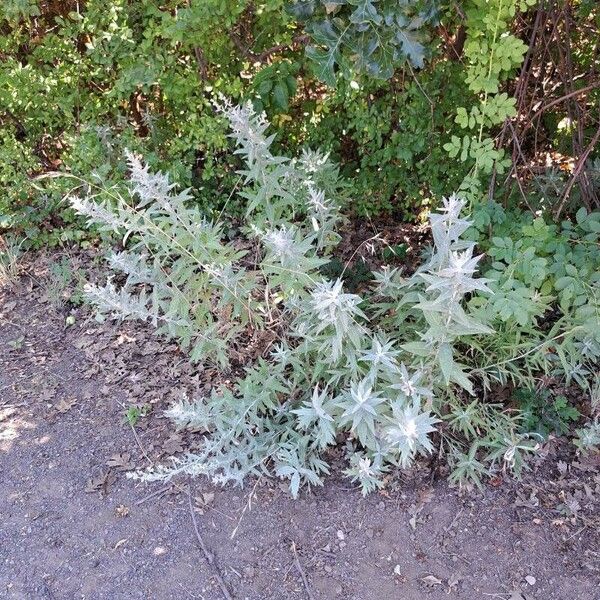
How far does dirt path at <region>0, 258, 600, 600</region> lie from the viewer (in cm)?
231

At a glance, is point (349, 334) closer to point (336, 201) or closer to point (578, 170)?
point (336, 201)

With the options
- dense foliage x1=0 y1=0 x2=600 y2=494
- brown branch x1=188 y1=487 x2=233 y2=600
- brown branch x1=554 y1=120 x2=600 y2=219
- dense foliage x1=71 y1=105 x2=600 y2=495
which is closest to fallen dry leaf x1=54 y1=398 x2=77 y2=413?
dense foliage x1=0 y1=0 x2=600 y2=494

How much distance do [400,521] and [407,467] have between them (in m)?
0.22

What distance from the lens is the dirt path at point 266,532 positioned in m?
2.31

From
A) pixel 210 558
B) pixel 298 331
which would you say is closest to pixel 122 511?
pixel 210 558

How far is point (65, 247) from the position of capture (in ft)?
13.3

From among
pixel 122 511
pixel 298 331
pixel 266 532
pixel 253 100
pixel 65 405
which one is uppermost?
pixel 253 100

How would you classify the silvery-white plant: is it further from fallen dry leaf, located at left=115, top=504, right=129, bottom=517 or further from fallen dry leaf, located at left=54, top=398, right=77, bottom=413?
fallen dry leaf, located at left=54, top=398, right=77, bottom=413

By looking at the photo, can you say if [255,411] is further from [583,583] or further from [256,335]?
[583,583]

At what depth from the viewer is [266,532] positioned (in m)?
2.48

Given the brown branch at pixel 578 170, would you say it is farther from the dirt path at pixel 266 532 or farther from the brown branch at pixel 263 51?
the brown branch at pixel 263 51

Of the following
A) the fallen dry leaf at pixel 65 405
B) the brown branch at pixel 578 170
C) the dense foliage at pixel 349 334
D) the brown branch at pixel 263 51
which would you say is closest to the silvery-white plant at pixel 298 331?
the dense foliage at pixel 349 334

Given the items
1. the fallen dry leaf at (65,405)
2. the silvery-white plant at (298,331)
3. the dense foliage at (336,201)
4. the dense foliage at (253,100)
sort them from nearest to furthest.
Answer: the silvery-white plant at (298,331), the dense foliage at (336,201), the dense foliage at (253,100), the fallen dry leaf at (65,405)

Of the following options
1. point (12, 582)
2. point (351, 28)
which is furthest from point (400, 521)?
point (351, 28)
